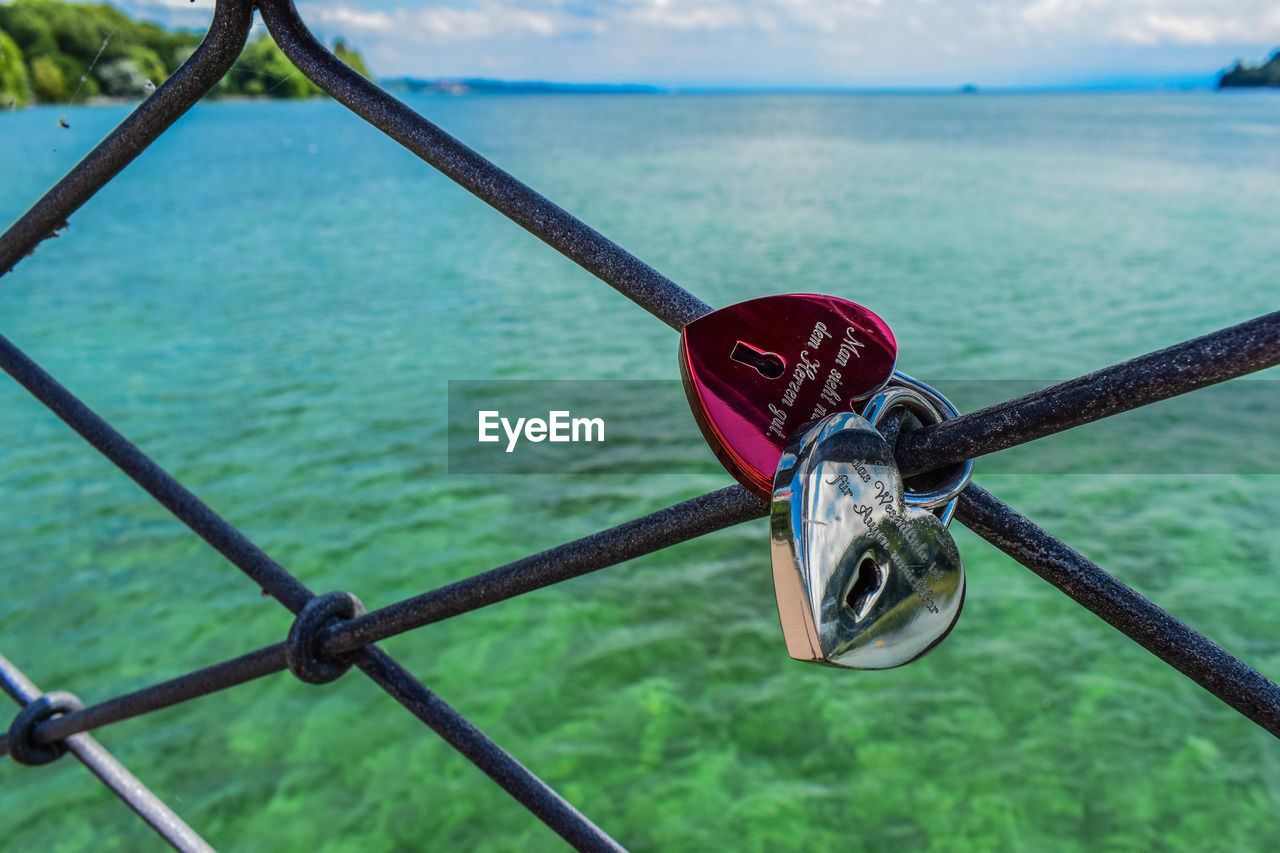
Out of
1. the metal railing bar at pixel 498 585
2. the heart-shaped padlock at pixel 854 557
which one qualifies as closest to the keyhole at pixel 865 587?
the heart-shaped padlock at pixel 854 557

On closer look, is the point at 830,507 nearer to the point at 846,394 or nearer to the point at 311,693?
the point at 846,394

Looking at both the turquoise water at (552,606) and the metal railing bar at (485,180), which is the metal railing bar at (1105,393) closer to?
the metal railing bar at (485,180)

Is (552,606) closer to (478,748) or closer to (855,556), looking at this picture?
(478,748)

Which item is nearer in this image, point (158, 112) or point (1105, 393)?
point (1105, 393)

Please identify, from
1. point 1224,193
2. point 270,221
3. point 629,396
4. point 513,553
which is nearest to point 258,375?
point 629,396

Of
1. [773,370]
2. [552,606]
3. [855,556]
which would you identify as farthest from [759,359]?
[552,606]
